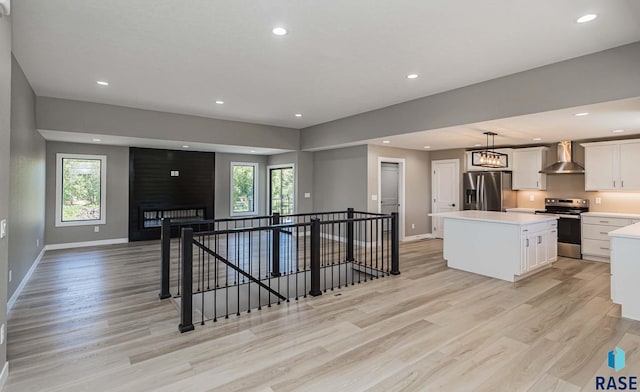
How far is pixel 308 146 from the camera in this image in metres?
8.20

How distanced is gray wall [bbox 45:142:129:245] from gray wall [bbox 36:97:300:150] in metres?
1.91

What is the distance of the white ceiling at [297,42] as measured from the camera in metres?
2.71

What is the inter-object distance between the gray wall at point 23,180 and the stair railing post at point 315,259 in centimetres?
350

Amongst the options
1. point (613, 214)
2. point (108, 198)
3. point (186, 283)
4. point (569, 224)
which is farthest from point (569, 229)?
point (108, 198)

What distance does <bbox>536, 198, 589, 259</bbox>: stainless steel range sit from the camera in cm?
610

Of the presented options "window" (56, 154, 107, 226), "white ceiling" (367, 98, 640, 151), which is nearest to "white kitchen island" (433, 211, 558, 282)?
"white ceiling" (367, 98, 640, 151)

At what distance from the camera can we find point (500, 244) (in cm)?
473

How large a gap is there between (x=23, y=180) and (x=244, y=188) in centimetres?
556

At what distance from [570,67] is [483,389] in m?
3.75

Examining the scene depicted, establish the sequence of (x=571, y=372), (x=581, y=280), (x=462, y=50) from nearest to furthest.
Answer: (x=571, y=372)
(x=462, y=50)
(x=581, y=280)

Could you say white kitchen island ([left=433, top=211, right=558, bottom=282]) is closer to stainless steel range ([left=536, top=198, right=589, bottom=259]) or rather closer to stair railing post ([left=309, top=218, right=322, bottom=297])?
stainless steel range ([left=536, top=198, right=589, bottom=259])

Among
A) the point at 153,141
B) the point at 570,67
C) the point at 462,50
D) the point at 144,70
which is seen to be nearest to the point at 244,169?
the point at 153,141

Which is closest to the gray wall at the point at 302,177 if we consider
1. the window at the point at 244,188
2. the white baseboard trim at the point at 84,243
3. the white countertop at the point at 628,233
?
the window at the point at 244,188

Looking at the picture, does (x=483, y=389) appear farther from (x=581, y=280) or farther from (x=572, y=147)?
(x=572, y=147)
